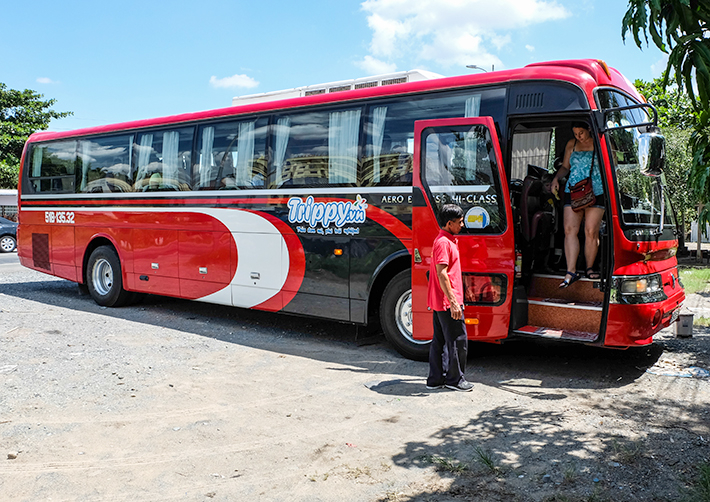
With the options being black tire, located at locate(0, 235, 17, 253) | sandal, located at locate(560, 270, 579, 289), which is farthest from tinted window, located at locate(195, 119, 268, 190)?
black tire, located at locate(0, 235, 17, 253)

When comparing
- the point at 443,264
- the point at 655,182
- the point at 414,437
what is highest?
the point at 655,182

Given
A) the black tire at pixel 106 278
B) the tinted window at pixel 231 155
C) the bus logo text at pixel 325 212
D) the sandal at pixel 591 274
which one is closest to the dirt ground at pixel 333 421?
the sandal at pixel 591 274

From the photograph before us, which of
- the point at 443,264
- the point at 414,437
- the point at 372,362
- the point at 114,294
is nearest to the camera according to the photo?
the point at 414,437

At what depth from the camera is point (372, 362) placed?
24.8ft

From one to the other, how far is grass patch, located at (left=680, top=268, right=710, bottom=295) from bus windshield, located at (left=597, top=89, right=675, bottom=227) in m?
7.53

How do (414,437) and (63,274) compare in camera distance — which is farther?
(63,274)

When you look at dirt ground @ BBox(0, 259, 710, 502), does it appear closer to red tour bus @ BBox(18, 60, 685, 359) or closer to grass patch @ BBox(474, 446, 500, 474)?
grass patch @ BBox(474, 446, 500, 474)

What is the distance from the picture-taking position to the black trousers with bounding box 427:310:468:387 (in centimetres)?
631

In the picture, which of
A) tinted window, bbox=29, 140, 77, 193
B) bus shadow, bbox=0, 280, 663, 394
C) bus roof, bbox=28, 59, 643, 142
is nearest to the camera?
bus shadow, bbox=0, 280, 663, 394

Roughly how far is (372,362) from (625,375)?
279 cm

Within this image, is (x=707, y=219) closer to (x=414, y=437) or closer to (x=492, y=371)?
(x=492, y=371)

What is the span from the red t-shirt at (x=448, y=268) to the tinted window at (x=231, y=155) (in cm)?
353

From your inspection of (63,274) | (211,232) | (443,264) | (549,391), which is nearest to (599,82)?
(443,264)

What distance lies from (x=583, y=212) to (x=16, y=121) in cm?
3551
